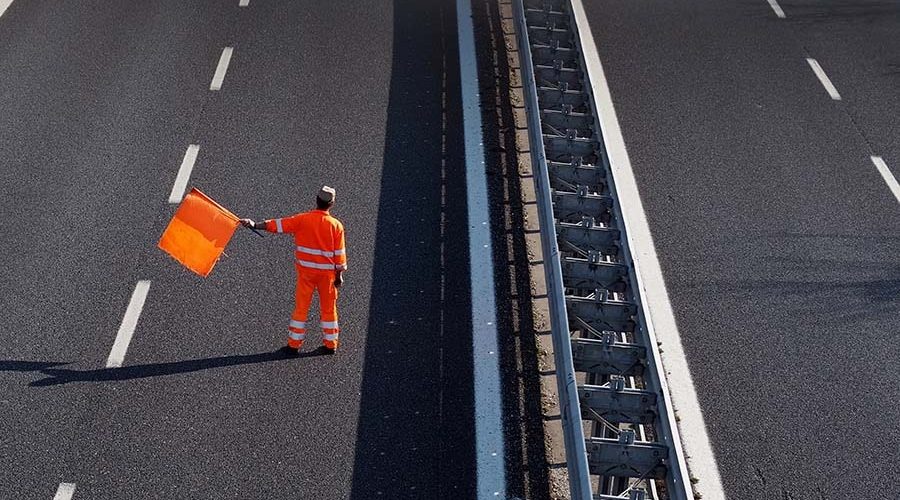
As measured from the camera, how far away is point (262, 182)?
14320 millimetres

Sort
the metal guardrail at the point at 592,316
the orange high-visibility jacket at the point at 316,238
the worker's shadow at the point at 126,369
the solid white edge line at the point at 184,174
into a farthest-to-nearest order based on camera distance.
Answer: the solid white edge line at the point at 184,174 < the orange high-visibility jacket at the point at 316,238 < the worker's shadow at the point at 126,369 < the metal guardrail at the point at 592,316

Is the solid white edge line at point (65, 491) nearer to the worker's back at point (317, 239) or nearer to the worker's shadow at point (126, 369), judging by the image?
the worker's shadow at point (126, 369)

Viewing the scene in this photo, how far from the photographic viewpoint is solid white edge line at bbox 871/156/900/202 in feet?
50.3

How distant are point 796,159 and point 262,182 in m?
6.33

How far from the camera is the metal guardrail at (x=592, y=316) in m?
9.31

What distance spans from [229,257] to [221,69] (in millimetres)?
4961

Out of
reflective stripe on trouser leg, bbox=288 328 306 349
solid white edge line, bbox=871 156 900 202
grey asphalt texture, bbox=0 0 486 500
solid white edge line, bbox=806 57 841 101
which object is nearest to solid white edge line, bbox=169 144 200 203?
grey asphalt texture, bbox=0 0 486 500

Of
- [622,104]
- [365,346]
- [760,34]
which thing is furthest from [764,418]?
[760,34]

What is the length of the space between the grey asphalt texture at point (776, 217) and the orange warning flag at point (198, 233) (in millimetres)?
4286

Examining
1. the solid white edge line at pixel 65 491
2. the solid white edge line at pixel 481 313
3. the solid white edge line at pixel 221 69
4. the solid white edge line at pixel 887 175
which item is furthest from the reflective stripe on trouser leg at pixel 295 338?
the solid white edge line at pixel 887 175

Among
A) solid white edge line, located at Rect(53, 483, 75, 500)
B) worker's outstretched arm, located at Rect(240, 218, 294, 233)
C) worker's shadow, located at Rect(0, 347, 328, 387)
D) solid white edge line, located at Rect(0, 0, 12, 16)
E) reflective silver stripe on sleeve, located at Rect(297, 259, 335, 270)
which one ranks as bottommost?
solid white edge line, located at Rect(53, 483, 75, 500)

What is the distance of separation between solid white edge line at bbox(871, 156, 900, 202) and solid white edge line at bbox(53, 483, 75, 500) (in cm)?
973

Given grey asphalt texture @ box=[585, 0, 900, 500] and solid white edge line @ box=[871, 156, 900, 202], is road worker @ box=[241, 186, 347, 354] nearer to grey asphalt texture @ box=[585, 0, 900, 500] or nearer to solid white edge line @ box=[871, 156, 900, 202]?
grey asphalt texture @ box=[585, 0, 900, 500]

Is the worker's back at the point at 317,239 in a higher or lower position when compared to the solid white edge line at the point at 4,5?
lower
